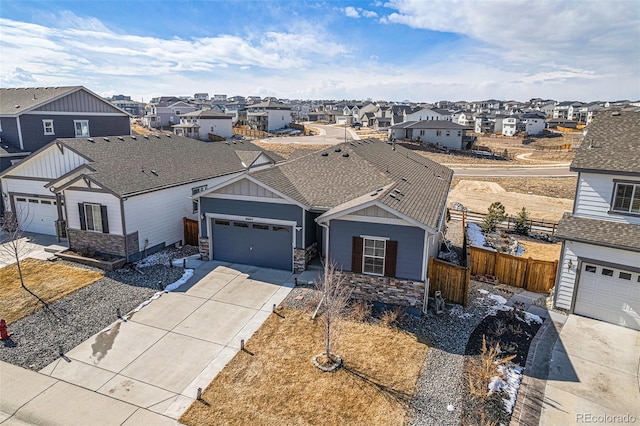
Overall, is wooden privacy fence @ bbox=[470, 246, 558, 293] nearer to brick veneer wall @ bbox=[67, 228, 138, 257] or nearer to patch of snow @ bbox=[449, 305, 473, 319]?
patch of snow @ bbox=[449, 305, 473, 319]

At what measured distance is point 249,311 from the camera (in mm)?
13594

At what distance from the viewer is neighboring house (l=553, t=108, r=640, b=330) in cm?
1274

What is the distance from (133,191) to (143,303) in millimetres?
5824

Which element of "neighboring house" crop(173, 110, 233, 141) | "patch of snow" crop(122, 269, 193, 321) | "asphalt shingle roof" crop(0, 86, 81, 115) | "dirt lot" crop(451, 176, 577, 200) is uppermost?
"asphalt shingle roof" crop(0, 86, 81, 115)

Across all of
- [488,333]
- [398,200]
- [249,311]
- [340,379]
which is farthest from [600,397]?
[249,311]

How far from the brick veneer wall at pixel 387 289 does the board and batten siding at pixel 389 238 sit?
271mm

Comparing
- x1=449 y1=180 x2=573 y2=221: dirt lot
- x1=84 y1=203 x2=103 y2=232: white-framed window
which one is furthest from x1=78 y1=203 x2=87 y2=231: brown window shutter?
x1=449 y1=180 x2=573 y2=221: dirt lot

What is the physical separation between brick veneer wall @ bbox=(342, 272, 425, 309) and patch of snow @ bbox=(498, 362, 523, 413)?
3.65 meters

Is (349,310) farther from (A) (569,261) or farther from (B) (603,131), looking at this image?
(B) (603,131)

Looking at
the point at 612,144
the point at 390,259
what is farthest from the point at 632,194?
the point at 390,259

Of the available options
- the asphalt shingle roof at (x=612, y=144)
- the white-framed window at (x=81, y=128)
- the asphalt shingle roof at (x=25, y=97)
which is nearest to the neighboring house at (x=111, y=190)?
the asphalt shingle roof at (x=25, y=97)

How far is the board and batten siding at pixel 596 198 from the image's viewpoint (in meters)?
13.2

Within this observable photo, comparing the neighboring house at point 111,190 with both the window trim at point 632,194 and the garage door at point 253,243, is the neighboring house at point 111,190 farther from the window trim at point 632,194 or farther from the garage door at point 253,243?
the window trim at point 632,194

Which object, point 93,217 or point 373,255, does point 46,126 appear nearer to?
point 93,217
